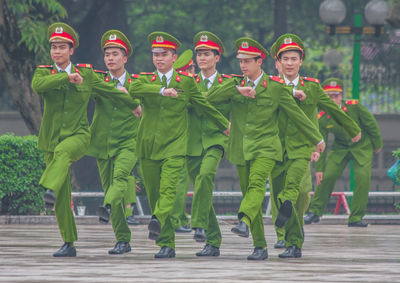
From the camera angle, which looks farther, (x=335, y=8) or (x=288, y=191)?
(x=335, y=8)

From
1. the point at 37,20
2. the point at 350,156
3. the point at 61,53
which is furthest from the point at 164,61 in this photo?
the point at 37,20

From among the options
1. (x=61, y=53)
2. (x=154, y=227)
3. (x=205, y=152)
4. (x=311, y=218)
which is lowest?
(x=311, y=218)

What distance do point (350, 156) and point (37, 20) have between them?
7233mm

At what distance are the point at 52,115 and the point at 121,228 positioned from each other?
4.81 ft

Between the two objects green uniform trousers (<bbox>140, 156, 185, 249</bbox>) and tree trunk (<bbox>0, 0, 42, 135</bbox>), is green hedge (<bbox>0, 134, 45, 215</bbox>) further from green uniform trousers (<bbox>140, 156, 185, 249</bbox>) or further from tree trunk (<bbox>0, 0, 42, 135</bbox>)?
green uniform trousers (<bbox>140, 156, 185, 249</bbox>)

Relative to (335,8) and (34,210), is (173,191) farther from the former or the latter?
(335,8)

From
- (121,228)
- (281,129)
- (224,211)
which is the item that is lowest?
(224,211)

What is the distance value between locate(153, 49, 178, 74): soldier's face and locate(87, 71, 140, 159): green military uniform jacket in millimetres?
875

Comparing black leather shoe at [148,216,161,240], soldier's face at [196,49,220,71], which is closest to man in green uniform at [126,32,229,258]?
black leather shoe at [148,216,161,240]

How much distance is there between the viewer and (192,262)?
11812 mm

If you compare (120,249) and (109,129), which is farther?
(109,129)

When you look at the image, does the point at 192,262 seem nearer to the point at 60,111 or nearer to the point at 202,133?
the point at 60,111

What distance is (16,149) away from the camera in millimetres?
19422

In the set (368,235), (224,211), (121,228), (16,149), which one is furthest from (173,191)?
(224,211)
